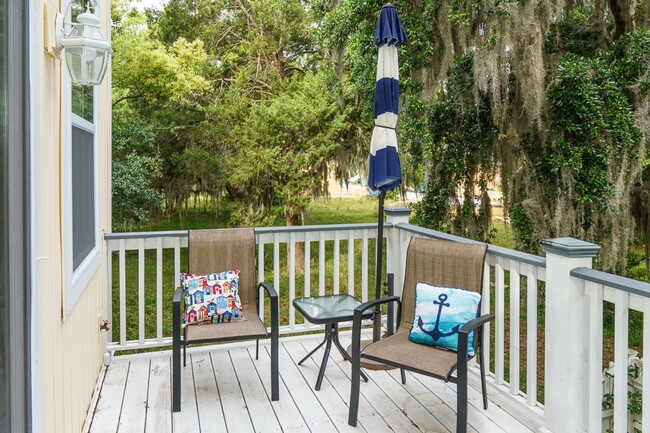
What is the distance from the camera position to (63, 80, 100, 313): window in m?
2.31

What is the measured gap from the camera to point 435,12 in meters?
5.34

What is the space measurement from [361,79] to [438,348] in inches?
163

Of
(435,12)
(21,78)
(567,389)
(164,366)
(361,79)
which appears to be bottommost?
(164,366)

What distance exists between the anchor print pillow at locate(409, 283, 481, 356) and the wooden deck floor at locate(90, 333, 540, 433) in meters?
0.46

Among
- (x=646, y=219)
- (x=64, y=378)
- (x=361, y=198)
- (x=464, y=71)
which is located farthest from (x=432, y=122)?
(x=361, y=198)

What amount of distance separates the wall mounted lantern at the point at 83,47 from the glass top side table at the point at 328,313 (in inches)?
74.4

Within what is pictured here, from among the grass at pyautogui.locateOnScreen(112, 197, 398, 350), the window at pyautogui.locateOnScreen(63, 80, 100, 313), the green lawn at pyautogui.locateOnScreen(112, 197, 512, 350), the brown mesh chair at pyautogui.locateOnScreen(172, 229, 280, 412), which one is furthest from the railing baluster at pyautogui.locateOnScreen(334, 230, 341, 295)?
the green lawn at pyautogui.locateOnScreen(112, 197, 512, 350)

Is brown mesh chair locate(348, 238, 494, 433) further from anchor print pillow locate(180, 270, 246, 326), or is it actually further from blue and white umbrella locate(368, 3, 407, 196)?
anchor print pillow locate(180, 270, 246, 326)

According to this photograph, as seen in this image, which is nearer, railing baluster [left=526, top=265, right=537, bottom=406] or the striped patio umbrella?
railing baluster [left=526, top=265, right=537, bottom=406]

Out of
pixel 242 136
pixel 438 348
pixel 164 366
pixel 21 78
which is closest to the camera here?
pixel 21 78

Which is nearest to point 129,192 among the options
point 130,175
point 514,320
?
point 130,175

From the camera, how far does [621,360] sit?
7.41 ft

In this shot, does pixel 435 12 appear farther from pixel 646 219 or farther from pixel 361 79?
pixel 646 219

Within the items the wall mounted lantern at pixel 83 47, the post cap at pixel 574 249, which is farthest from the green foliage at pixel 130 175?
the post cap at pixel 574 249
